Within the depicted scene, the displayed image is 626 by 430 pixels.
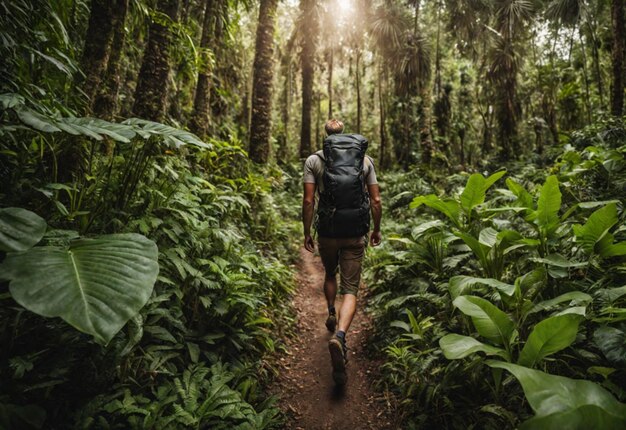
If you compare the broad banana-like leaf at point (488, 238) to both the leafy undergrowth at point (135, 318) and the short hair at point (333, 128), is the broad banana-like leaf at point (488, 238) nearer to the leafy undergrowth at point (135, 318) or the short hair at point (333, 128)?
the short hair at point (333, 128)

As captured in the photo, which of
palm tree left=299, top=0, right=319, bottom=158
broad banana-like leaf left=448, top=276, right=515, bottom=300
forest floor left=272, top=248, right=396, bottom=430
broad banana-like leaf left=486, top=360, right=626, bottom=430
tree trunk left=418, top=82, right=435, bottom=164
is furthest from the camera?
palm tree left=299, top=0, right=319, bottom=158

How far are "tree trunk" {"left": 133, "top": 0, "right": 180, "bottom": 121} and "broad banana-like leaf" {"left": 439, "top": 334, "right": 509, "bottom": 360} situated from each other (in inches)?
171

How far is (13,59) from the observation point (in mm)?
2227

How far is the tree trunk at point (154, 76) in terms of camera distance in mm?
4441

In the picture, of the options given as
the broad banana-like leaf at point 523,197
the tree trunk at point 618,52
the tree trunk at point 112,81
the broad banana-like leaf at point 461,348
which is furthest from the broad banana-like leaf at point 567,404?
the tree trunk at point 618,52

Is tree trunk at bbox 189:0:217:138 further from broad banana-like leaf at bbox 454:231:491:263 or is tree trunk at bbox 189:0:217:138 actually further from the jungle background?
broad banana-like leaf at bbox 454:231:491:263

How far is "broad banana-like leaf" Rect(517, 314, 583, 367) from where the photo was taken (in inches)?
73.1

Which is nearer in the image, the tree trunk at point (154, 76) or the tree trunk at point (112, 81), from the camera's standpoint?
the tree trunk at point (112, 81)

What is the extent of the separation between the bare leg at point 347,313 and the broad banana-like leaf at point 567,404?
160 cm

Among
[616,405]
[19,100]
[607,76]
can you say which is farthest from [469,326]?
[607,76]

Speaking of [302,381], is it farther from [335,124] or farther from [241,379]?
[335,124]

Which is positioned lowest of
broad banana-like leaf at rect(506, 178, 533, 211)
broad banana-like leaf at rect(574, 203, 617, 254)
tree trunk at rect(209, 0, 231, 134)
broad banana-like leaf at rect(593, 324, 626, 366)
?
broad banana-like leaf at rect(593, 324, 626, 366)

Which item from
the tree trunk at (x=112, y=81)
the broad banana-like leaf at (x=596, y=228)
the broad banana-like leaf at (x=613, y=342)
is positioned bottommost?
the broad banana-like leaf at (x=613, y=342)

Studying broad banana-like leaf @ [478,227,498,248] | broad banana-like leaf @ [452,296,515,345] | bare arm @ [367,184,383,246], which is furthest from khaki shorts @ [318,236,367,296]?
broad banana-like leaf @ [452,296,515,345]
